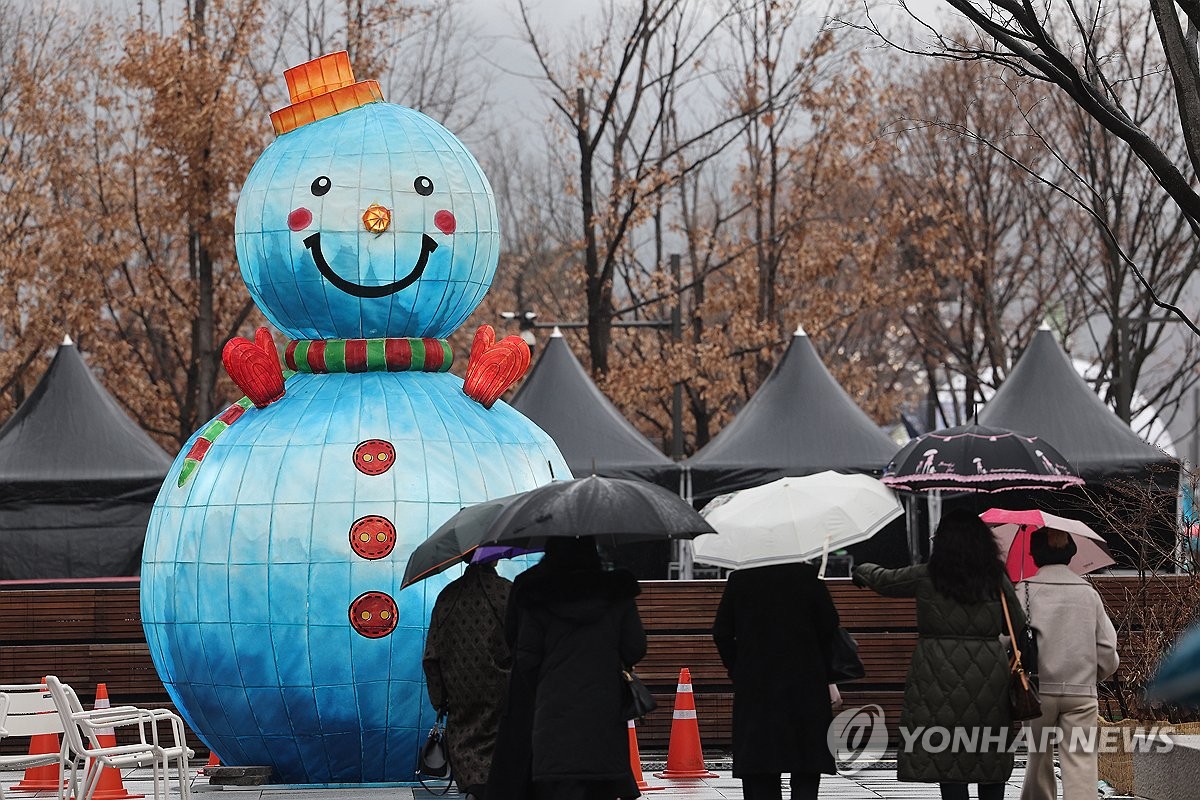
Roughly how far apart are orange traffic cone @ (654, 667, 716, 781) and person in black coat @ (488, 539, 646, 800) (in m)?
4.32

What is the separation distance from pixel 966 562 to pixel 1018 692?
1.95ft

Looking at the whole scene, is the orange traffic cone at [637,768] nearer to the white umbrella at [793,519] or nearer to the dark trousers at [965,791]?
the white umbrella at [793,519]

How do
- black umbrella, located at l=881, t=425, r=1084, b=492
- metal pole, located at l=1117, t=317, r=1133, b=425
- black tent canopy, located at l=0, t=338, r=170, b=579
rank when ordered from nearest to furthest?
black umbrella, located at l=881, t=425, r=1084, b=492 < black tent canopy, located at l=0, t=338, r=170, b=579 < metal pole, located at l=1117, t=317, r=1133, b=425

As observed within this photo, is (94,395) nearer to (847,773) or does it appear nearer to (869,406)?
(847,773)

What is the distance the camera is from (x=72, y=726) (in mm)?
7973

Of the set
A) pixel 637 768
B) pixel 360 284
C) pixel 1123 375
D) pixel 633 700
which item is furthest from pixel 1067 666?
pixel 1123 375

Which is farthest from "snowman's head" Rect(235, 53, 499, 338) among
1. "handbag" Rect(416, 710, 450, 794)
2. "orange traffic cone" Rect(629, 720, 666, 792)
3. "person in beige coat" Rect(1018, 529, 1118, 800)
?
"person in beige coat" Rect(1018, 529, 1118, 800)

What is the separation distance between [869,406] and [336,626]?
79.2 feet

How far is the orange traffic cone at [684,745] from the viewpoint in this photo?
1105 cm

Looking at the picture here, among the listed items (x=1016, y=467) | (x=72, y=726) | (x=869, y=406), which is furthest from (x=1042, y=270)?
(x=72, y=726)

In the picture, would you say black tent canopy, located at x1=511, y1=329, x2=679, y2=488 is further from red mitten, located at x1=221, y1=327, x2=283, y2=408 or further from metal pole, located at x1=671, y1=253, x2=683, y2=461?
red mitten, located at x1=221, y1=327, x2=283, y2=408

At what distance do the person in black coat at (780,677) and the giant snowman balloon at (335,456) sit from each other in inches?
88.0

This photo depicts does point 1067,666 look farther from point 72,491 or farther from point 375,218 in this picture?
point 72,491

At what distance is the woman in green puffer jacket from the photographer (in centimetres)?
719
